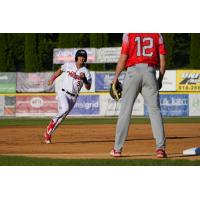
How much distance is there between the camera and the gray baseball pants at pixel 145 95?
862 centimetres

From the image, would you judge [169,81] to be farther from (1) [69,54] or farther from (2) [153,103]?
(2) [153,103]

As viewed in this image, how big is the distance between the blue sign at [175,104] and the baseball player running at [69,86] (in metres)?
18.9

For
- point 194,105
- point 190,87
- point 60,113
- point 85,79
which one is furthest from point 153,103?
point 190,87

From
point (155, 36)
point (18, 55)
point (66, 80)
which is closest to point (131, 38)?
point (155, 36)

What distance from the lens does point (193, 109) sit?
3117cm

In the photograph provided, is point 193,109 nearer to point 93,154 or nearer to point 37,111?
point 37,111

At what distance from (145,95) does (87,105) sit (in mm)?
23279

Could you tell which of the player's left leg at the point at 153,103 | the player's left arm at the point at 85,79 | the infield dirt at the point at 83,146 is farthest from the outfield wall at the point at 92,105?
the player's left leg at the point at 153,103

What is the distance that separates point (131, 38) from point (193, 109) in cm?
2301

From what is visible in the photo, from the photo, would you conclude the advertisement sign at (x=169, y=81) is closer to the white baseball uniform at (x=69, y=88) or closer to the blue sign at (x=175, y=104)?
the blue sign at (x=175, y=104)

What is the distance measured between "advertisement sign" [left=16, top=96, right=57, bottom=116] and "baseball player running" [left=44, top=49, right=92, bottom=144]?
19960 millimetres

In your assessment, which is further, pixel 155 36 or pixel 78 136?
pixel 78 136
